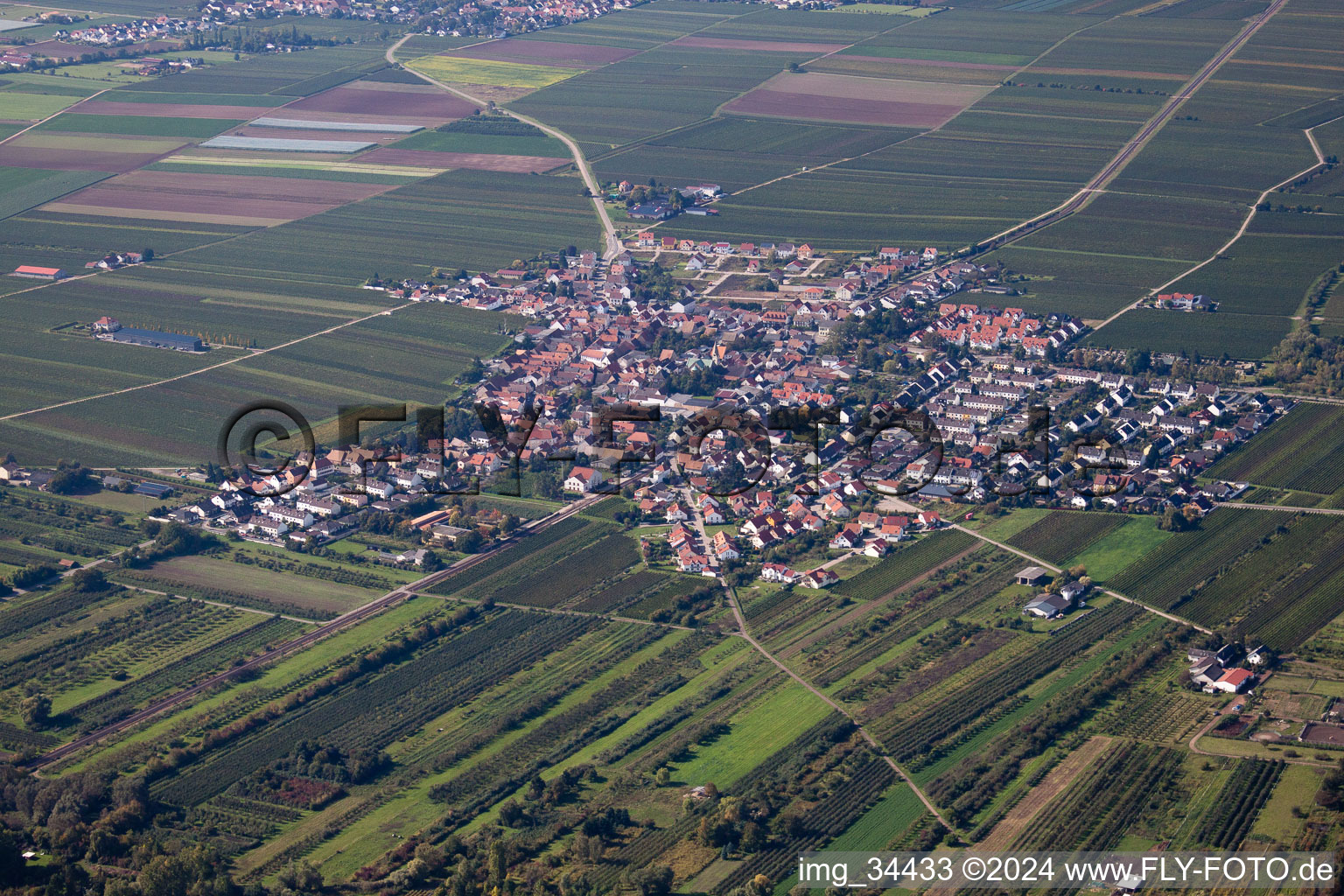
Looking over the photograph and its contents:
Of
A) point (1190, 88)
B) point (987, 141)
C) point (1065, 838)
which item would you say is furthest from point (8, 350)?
point (1190, 88)

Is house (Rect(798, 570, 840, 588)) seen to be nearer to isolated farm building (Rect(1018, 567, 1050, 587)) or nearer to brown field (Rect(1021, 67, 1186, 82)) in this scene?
isolated farm building (Rect(1018, 567, 1050, 587))

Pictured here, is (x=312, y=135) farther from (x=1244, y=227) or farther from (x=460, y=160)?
(x=1244, y=227)

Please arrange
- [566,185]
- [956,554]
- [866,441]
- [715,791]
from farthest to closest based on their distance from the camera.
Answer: [566,185], [866,441], [956,554], [715,791]

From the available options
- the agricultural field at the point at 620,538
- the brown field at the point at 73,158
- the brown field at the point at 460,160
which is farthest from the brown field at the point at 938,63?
the brown field at the point at 73,158

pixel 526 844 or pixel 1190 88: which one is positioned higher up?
pixel 1190 88

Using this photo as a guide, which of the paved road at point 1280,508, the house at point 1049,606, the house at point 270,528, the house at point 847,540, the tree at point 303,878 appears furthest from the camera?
the house at point 270,528

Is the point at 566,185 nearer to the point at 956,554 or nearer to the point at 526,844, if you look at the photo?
the point at 956,554

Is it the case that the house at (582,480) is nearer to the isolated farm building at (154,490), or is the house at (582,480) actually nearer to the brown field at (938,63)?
the isolated farm building at (154,490)
